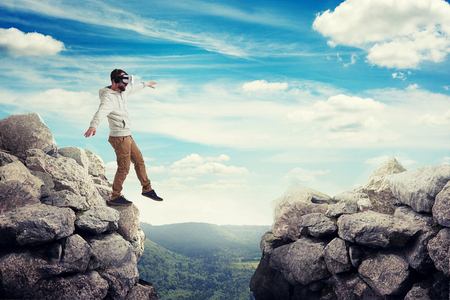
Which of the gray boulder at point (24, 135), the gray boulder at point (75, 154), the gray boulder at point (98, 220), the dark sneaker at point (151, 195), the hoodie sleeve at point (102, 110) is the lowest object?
the gray boulder at point (98, 220)

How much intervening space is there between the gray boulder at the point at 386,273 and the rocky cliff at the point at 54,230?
12302 millimetres

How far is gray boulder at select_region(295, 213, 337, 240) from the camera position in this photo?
54.7ft

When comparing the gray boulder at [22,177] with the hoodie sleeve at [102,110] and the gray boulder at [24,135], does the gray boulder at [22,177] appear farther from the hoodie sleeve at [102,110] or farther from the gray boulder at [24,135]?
the hoodie sleeve at [102,110]

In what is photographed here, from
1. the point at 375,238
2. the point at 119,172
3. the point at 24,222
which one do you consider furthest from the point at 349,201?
the point at 24,222

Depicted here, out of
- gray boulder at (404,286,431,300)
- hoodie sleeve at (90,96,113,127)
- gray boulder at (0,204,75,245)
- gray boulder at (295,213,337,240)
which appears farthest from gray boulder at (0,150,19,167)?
gray boulder at (404,286,431,300)

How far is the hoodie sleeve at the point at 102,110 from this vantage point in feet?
42.0

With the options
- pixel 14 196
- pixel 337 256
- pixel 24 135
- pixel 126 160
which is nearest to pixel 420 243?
pixel 337 256

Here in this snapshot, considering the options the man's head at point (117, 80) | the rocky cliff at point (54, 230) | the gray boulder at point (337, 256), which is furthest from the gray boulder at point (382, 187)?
the man's head at point (117, 80)

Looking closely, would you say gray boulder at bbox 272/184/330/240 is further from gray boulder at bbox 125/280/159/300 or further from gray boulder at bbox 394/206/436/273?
gray boulder at bbox 125/280/159/300

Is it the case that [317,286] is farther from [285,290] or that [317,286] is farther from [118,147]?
[118,147]

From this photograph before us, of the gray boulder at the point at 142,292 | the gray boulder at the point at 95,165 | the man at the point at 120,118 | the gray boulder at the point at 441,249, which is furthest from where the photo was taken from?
the gray boulder at the point at 95,165

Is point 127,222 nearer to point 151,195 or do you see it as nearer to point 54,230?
point 151,195

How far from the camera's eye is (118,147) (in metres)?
14.4

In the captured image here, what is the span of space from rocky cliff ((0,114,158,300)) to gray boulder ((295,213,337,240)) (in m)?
10.7
